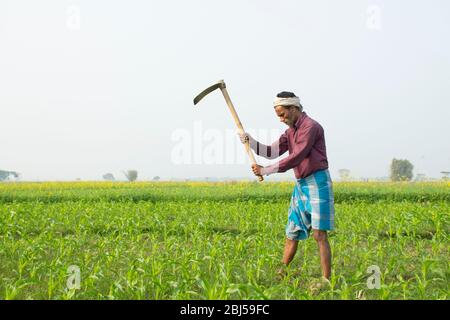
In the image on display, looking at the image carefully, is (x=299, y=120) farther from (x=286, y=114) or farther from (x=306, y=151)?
(x=306, y=151)

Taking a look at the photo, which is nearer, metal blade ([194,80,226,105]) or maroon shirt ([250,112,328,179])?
maroon shirt ([250,112,328,179])

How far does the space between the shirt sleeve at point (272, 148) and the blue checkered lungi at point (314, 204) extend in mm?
551

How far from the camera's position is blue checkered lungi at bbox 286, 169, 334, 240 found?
4.30 m

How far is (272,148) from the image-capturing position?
500 cm

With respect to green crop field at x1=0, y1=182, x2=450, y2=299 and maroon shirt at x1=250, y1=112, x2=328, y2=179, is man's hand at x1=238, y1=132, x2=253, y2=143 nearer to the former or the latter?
maroon shirt at x1=250, y1=112, x2=328, y2=179

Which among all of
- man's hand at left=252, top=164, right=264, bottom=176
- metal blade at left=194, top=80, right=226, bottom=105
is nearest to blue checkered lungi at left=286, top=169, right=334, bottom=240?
man's hand at left=252, top=164, right=264, bottom=176

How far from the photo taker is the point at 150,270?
4.78 metres

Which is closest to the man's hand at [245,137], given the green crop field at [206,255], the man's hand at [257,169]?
the man's hand at [257,169]

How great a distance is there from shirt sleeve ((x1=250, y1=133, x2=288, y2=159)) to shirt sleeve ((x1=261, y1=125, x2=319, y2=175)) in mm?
534

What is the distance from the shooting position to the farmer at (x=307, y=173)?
4.32 m

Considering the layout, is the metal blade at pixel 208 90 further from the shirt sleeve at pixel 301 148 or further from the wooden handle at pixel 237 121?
the shirt sleeve at pixel 301 148

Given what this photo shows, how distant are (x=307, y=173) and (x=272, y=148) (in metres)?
0.73
